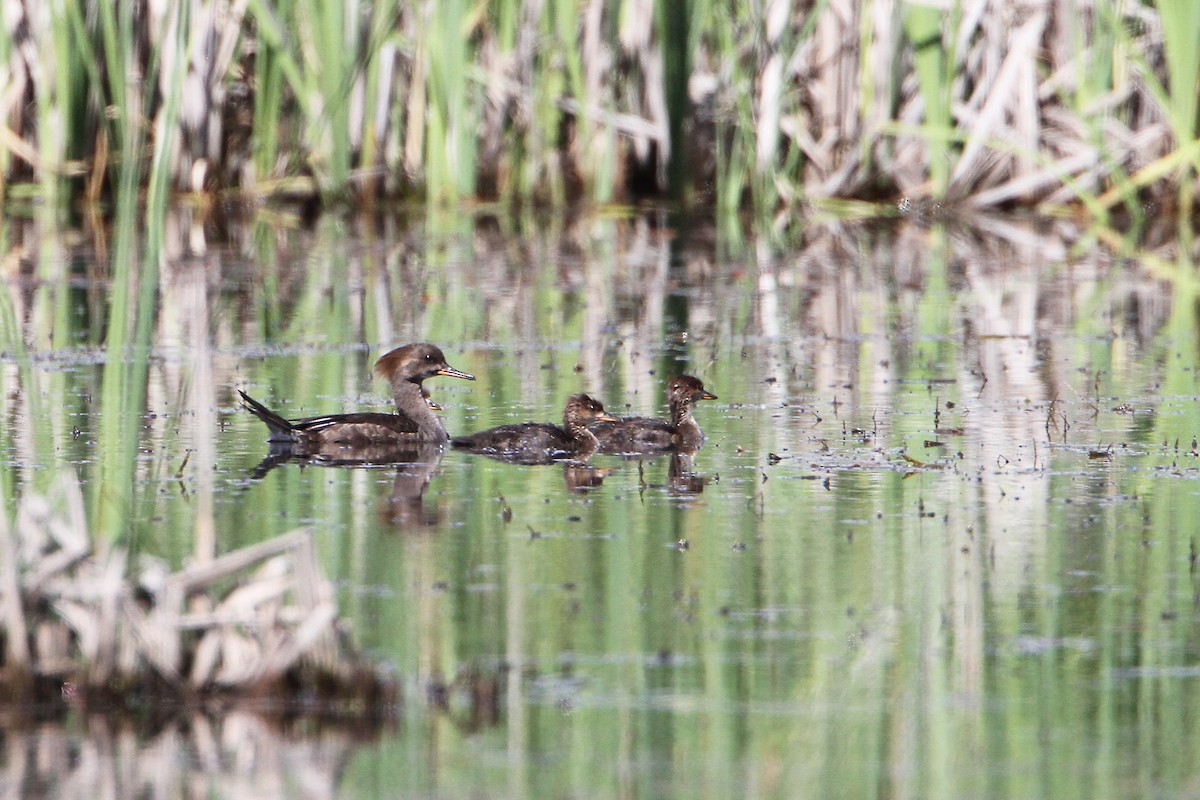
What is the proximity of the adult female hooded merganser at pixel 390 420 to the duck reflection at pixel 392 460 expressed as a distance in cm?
4

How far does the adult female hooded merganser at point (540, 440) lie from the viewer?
8273 millimetres

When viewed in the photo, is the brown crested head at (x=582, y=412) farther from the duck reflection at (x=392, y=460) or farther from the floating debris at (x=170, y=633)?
the floating debris at (x=170, y=633)

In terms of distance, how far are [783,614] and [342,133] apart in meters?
11.6

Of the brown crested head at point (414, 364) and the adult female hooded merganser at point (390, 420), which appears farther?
the brown crested head at point (414, 364)

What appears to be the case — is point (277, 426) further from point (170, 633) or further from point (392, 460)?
point (170, 633)

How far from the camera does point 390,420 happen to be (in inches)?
337

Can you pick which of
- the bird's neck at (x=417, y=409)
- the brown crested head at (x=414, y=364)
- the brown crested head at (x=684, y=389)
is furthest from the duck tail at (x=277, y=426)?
the brown crested head at (x=684, y=389)

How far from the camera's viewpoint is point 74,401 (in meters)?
9.30

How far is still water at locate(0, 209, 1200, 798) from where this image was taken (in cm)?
454

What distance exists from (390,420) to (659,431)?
100 cm

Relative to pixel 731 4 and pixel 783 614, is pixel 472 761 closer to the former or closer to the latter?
pixel 783 614

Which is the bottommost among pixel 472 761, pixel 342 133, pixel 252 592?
pixel 472 761

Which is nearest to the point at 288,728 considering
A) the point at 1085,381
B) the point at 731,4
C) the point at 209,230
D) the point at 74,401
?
the point at 74,401

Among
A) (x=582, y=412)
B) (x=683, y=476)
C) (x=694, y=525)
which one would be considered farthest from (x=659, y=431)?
(x=694, y=525)
